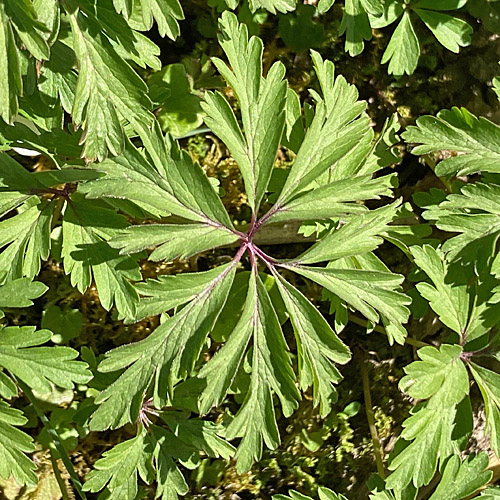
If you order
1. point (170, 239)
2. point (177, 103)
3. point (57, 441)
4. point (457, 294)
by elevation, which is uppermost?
point (177, 103)

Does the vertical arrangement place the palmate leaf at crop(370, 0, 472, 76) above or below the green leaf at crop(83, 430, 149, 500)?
above

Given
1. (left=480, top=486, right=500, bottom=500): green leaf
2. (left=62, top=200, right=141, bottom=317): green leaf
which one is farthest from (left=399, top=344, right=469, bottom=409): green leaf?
(left=62, top=200, right=141, bottom=317): green leaf

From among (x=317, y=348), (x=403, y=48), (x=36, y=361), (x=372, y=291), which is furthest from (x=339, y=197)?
(x=36, y=361)

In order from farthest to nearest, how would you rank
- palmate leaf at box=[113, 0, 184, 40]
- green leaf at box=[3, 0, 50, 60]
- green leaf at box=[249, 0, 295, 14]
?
1. green leaf at box=[249, 0, 295, 14]
2. palmate leaf at box=[113, 0, 184, 40]
3. green leaf at box=[3, 0, 50, 60]

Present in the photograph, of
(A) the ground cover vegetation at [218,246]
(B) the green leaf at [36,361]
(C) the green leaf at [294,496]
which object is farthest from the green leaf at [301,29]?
(C) the green leaf at [294,496]

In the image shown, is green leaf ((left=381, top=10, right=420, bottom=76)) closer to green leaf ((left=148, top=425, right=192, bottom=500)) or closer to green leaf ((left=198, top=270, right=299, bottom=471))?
green leaf ((left=198, top=270, right=299, bottom=471))

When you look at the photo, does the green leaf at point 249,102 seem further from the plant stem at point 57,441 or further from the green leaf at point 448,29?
the plant stem at point 57,441

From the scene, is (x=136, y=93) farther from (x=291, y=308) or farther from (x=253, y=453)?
(x=253, y=453)

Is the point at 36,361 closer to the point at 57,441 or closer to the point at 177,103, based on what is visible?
the point at 57,441
